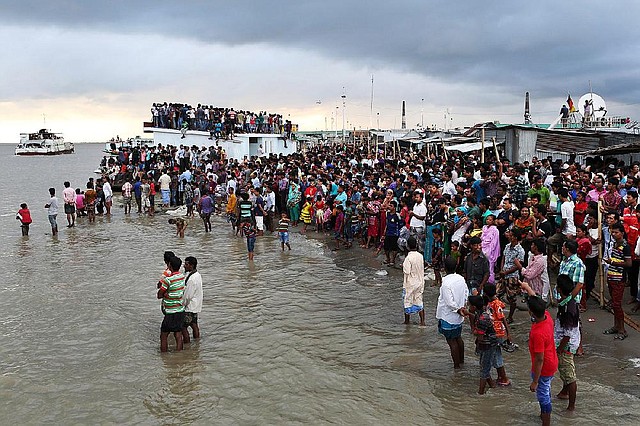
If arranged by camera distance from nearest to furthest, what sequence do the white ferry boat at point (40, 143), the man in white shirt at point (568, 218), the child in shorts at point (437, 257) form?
1. the man in white shirt at point (568, 218)
2. the child in shorts at point (437, 257)
3. the white ferry boat at point (40, 143)

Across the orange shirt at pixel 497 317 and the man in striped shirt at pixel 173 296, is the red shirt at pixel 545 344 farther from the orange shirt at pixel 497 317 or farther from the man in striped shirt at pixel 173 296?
the man in striped shirt at pixel 173 296

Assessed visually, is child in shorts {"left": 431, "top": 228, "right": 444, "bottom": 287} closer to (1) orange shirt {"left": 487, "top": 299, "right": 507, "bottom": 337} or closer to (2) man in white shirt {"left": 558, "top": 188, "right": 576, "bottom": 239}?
(2) man in white shirt {"left": 558, "top": 188, "right": 576, "bottom": 239}

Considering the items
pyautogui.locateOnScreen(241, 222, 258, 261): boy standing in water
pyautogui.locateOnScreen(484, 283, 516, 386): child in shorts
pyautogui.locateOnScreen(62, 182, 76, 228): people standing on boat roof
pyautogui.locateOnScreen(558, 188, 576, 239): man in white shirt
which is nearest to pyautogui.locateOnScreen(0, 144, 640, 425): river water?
pyautogui.locateOnScreen(484, 283, 516, 386): child in shorts

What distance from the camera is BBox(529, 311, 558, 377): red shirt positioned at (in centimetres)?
608

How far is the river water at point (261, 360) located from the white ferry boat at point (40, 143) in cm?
11033

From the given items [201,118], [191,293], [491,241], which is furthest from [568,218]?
[201,118]

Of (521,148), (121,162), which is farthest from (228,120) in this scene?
(521,148)

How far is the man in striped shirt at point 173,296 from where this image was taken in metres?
8.74

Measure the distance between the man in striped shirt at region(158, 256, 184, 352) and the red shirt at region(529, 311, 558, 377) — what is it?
509 centimetres

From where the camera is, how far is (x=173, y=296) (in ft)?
28.9

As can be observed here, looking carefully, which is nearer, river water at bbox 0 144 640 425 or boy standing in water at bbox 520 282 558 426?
boy standing in water at bbox 520 282 558 426

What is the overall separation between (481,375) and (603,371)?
181cm

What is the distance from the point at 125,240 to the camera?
63.4ft

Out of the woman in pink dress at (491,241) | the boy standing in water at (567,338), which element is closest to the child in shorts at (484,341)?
the boy standing in water at (567,338)
